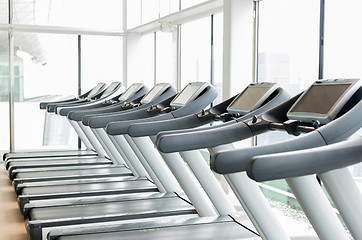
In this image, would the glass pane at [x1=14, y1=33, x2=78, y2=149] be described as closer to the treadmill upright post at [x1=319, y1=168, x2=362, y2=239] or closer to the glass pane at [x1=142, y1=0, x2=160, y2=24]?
the glass pane at [x1=142, y1=0, x2=160, y2=24]

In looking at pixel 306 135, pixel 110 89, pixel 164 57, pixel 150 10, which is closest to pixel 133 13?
pixel 150 10

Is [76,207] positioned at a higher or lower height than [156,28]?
lower

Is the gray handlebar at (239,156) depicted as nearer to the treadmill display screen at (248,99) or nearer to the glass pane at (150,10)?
the treadmill display screen at (248,99)

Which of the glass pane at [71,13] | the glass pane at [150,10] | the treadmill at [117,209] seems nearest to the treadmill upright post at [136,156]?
the treadmill at [117,209]

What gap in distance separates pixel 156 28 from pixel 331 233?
6.68 metres

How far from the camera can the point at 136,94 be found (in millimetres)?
5809

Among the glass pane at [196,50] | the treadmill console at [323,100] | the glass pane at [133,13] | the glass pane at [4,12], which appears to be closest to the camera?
the treadmill console at [323,100]

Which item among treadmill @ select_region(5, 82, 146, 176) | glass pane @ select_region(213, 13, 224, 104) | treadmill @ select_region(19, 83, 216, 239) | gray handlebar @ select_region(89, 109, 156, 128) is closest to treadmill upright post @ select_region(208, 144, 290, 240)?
treadmill @ select_region(19, 83, 216, 239)

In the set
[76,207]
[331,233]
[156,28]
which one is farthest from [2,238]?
[156,28]

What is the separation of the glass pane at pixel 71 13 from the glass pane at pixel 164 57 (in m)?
1.24

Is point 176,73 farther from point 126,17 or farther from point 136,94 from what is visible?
point 126,17

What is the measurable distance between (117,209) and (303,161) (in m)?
2.96

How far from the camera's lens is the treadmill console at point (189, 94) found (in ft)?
13.0

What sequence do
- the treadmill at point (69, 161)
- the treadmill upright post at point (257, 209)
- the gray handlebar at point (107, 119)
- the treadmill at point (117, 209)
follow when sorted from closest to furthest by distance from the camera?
the treadmill upright post at point (257, 209) → the treadmill at point (117, 209) → the gray handlebar at point (107, 119) → the treadmill at point (69, 161)
